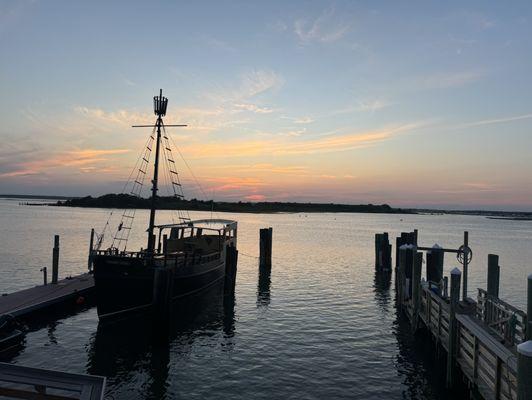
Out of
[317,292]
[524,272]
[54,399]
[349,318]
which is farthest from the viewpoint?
[524,272]

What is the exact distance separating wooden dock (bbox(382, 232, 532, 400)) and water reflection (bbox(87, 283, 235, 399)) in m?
8.14

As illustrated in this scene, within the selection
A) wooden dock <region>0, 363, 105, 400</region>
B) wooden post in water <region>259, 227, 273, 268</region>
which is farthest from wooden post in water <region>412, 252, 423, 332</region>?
wooden post in water <region>259, 227, 273, 268</region>

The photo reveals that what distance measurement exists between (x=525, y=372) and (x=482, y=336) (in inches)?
166

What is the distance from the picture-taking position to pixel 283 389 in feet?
44.9

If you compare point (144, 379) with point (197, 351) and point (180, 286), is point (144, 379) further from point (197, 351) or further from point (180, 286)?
point (180, 286)

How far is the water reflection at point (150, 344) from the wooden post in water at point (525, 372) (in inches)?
387

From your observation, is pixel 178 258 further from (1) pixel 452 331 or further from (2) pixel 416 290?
(1) pixel 452 331

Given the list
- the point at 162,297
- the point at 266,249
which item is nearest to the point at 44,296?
the point at 162,297

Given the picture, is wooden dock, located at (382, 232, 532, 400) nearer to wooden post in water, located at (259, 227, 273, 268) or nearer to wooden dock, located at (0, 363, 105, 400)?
wooden dock, located at (0, 363, 105, 400)

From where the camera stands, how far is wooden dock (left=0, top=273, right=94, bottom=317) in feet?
64.1

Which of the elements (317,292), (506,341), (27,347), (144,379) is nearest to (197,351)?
(144,379)

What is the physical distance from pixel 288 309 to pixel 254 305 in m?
2.27

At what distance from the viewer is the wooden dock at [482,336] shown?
9016 mm

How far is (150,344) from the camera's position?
17.7 metres
